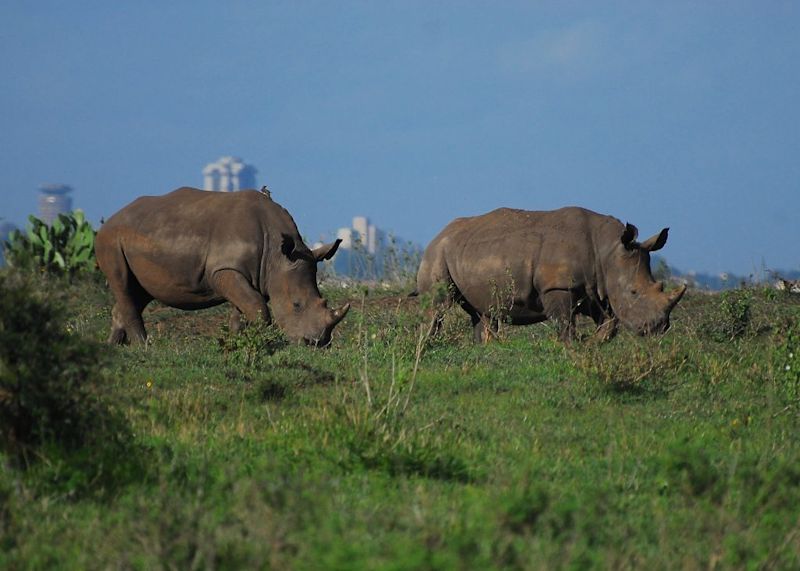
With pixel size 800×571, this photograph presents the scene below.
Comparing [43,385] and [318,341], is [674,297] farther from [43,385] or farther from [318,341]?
[43,385]

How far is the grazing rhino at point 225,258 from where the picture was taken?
14000 mm

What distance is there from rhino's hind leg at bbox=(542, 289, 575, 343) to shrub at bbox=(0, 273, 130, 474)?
27.2 ft

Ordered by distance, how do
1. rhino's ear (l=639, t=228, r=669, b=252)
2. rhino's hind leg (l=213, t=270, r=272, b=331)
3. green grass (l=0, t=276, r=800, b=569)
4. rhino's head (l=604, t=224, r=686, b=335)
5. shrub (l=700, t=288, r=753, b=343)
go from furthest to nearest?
rhino's ear (l=639, t=228, r=669, b=252)
rhino's head (l=604, t=224, r=686, b=335)
shrub (l=700, t=288, r=753, b=343)
rhino's hind leg (l=213, t=270, r=272, b=331)
green grass (l=0, t=276, r=800, b=569)

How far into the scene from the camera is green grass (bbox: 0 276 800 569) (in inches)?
189

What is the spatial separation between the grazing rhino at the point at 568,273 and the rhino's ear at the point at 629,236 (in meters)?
0.01

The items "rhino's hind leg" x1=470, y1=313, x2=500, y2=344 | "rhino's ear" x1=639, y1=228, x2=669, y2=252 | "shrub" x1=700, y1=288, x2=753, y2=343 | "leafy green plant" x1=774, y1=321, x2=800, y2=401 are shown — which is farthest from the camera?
"rhino's ear" x1=639, y1=228, x2=669, y2=252

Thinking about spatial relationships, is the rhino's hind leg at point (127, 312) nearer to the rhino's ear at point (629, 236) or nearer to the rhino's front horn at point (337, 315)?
the rhino's front horn at point (337, 315)

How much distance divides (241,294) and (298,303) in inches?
28.9

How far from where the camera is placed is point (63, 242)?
77.9ft

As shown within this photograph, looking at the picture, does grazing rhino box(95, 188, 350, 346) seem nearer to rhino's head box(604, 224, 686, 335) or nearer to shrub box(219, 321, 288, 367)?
shrub box(219, 321, 288, 367)

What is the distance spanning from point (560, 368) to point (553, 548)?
20.8 ft

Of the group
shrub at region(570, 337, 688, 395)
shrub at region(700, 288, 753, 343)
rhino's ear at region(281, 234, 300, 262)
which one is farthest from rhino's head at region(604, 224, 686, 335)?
rhino's ear at region(281, 234, 300, 262)

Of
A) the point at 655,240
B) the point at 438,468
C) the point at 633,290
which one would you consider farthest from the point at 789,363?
the point at 655,240

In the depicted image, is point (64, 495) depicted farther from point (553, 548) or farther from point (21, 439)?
point (553, 548)
